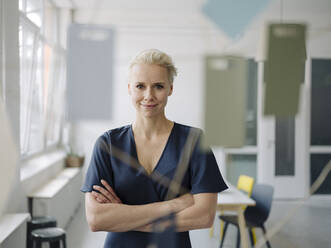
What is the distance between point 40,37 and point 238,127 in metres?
0.18

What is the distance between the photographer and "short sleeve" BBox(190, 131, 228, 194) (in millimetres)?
314

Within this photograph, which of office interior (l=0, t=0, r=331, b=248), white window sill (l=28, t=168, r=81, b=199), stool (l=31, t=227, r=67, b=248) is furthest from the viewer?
white window sill (l=28, t=168, r=81, b=199)

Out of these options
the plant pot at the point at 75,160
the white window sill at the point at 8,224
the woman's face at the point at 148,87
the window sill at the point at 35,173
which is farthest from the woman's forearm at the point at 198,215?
the window sill at the point at 35,173

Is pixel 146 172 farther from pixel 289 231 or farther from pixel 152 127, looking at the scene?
pixel 289 231

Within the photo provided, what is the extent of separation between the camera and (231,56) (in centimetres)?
21

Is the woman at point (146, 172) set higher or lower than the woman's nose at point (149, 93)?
lower

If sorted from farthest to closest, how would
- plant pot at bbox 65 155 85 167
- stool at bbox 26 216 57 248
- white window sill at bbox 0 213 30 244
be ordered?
stool at bbox 26 216 57 248 < white window sill at bbox 0 213 30 244 < plant pot at bbox 65 155 85 167

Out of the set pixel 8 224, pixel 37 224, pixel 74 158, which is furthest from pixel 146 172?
pixel 37 224

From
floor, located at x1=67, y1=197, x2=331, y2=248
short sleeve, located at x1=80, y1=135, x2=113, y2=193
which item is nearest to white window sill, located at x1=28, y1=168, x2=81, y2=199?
floor, located at x1=67, y1=197, x2=331, y2=248

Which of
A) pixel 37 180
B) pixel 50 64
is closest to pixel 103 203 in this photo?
pixel 50 64

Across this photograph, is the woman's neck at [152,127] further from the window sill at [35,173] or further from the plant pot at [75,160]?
the window sill at [35,173]

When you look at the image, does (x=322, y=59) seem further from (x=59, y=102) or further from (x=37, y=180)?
(x=37, y=180)

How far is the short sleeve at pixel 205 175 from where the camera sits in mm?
314

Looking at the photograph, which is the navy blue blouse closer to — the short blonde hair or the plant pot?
the short blonde hair
